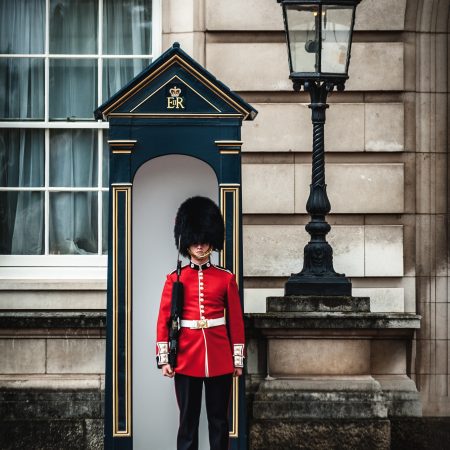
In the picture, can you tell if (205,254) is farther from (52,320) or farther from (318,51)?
(52,320)

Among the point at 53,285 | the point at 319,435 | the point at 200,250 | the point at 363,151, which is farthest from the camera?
the point at 363,151

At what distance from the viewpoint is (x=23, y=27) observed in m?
9.90

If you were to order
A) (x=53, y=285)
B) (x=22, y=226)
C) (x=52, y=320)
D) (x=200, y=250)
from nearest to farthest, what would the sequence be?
(x=200, y=250), (x=52, y=320), (x=53, y=285), (x=22, y=226)

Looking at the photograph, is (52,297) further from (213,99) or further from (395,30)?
(395,30)

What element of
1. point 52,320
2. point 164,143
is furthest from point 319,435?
point 164,143

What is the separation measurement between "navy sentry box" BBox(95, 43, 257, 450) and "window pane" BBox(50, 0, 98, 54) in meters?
2.39

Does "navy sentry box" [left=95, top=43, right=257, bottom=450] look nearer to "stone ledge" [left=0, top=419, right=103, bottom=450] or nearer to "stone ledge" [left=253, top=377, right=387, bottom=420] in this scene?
"stone ledge" [left=253, top=377, right=387, bottom=420]

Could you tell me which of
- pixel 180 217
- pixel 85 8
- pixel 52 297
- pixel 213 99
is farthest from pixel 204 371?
pixel 85 8

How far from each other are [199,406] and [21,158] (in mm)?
3306

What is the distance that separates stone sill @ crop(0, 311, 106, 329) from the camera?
934 centimetres

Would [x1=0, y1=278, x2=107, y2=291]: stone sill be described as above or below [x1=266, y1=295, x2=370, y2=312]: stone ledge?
above

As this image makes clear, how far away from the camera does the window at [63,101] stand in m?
9.88

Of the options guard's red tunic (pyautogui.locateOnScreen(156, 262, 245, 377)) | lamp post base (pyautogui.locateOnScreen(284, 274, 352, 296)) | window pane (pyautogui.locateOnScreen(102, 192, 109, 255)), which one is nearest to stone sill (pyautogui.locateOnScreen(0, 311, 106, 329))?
window pane (pyautogui.locateOnScreen(102, 192, 109, 255))

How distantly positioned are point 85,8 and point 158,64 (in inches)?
100
